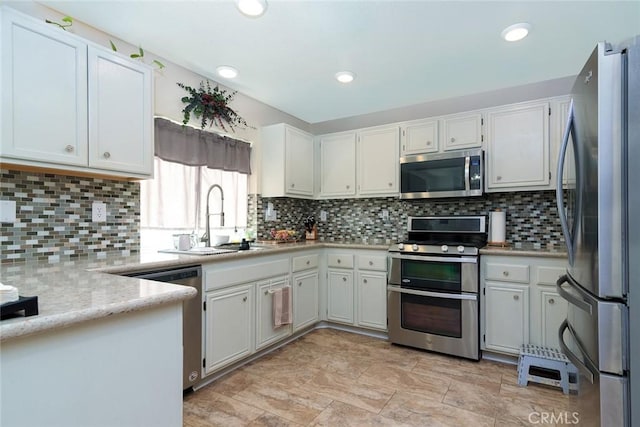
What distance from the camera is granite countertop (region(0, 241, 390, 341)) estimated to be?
81 cm

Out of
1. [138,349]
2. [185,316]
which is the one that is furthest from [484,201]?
[138,349]

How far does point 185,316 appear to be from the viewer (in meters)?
2.06

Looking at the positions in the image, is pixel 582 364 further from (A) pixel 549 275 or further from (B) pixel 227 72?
(B) pixel 227 72

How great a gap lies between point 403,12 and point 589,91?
113 centimetres

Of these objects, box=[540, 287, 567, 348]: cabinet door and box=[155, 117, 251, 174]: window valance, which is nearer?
box=[540, 287, 567, 348]: cabinet door

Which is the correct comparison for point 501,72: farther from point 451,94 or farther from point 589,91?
point 589,91

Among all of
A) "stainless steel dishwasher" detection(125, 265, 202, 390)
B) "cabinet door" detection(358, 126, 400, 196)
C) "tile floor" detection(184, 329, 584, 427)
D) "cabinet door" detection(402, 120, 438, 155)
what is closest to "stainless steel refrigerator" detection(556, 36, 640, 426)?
"tile floor" detection(184, 329, 584, 427)

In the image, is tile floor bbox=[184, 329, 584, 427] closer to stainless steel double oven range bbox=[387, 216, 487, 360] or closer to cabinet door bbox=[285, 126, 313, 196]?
stainless steel double oven range bbox=[387, 216, 487, 360]

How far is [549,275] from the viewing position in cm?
251

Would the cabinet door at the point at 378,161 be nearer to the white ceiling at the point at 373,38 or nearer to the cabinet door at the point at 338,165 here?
the cabinet door at the point at 338,165

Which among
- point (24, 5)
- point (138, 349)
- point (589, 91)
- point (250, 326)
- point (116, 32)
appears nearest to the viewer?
point (138, 349)

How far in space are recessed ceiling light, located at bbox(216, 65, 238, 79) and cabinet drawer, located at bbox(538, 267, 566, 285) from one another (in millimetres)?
2978

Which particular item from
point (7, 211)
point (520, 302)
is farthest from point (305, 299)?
point (7, 211)

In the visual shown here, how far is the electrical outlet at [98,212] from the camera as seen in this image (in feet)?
7.00
